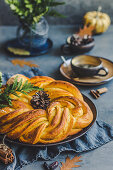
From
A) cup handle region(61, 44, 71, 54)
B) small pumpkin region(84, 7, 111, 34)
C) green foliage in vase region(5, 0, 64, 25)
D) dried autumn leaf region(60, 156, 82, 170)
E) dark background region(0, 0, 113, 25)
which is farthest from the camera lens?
dark background region(0, 0, 113, 25)

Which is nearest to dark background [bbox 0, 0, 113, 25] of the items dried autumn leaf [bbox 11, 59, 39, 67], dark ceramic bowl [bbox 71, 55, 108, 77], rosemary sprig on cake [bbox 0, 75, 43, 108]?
dried autumn leaf [bbox 11, 59, 39, 67]

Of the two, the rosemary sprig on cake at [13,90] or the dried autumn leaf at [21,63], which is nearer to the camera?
the rosemary sprig on cake at [13,90]

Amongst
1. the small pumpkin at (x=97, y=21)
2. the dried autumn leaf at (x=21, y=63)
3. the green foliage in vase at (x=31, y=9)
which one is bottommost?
the dried autumn leaf at (x=21, y=63)

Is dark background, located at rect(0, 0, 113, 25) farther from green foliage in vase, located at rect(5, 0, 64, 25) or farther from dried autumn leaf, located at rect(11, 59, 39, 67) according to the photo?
dried autumn leaf, located at rect(11, 59, 39, 67)

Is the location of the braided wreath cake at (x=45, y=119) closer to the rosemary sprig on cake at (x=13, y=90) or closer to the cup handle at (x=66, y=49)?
the rosemary sprig on cake at (x=13, y=90)

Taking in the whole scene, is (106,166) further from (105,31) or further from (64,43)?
(105,31)

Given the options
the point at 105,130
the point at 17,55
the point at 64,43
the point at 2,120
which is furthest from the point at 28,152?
the point at 64,43

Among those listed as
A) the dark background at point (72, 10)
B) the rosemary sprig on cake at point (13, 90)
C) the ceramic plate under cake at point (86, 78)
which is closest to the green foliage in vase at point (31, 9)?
the ceramic plate under cake at point (86, 78)
